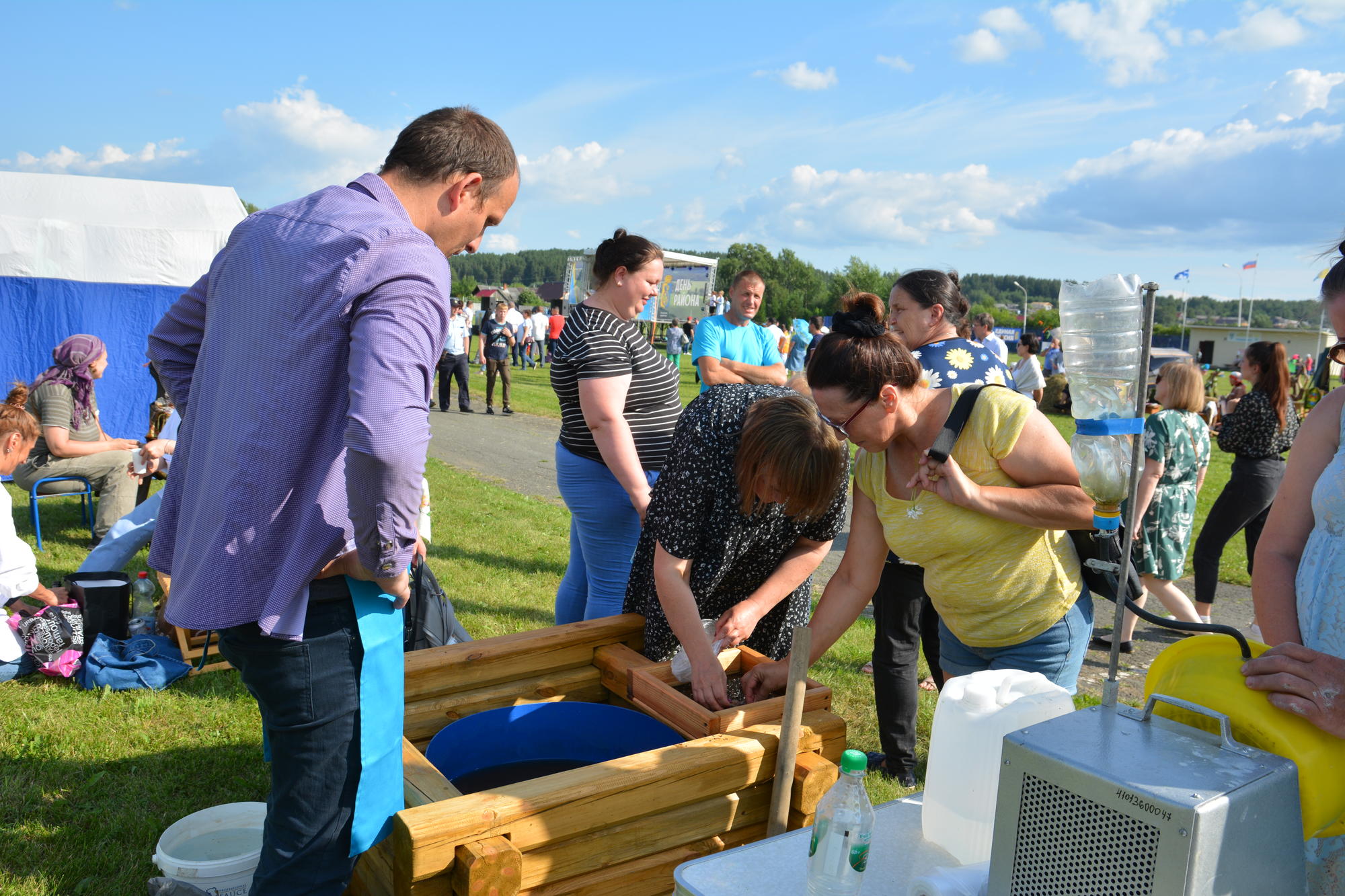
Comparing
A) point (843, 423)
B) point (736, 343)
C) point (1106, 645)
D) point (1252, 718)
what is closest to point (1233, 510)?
point (1106, 645)

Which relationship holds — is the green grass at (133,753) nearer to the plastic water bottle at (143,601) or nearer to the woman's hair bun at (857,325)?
the plastic water bottle at (143,601)

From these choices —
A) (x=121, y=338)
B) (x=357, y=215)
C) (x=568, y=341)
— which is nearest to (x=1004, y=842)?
(x=357, y=215)

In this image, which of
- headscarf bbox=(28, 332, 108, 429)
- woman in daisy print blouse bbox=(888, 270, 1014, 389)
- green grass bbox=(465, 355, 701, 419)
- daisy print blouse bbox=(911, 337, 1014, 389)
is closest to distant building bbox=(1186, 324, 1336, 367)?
green grass bbox=(465, 355, 701, 419)

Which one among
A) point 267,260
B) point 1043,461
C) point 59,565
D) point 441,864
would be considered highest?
point 267,260

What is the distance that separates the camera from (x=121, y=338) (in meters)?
9.39

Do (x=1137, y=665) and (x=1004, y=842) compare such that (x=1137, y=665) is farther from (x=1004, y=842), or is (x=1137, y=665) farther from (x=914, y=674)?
(x=1004, y=842)

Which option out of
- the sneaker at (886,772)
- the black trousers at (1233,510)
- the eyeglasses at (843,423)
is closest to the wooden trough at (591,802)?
the eyeglasses at (843,423)

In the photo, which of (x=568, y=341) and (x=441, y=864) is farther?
(x=568, y=341)

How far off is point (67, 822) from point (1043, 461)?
10.5 feet

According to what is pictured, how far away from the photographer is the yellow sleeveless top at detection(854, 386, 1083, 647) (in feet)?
7.35

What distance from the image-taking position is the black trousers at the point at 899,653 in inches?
132

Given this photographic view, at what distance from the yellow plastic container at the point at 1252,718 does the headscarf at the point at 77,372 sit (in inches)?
280

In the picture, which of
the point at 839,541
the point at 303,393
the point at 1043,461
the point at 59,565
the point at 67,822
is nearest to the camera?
the point at 303,393

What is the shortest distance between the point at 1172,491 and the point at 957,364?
7.75ft
